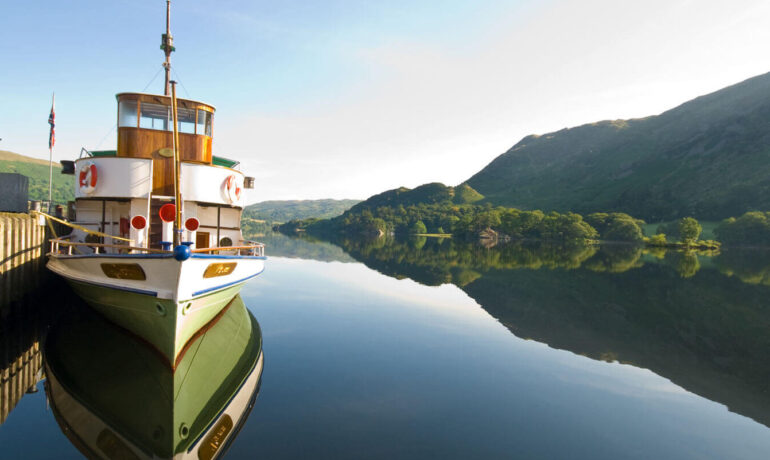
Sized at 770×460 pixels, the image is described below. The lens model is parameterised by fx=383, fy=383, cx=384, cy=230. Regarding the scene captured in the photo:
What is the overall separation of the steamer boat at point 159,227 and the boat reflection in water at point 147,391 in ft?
2.29

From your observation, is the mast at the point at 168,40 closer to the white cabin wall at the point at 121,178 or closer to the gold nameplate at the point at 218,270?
the white cabin wall at the point at 121,178

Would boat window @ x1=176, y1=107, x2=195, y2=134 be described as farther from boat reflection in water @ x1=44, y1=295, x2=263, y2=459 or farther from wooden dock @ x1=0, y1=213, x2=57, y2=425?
boat reflection in water @ x1=44, y1=295, x2=263, y2=459

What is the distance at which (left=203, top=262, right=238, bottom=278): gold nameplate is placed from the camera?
36.6ft

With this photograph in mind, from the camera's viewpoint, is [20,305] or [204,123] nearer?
[20,305]

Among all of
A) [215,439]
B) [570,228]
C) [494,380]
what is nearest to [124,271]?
[215,439]

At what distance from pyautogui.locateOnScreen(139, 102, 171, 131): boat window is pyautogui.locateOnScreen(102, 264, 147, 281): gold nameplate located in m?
7.71

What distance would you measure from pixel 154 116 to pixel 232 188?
430cm

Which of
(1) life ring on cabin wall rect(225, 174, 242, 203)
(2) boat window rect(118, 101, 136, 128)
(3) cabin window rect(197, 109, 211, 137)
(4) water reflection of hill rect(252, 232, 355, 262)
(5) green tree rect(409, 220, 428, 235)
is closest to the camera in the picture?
(2) boat window rect(118, 101, 136, 128)

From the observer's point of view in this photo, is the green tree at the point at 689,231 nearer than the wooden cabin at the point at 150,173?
No

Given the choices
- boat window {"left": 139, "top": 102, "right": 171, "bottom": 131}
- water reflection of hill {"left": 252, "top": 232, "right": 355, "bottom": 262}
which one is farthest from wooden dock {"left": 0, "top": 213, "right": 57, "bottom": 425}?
water reflection of hill {"left": 252, "top": 232, "right": 355, "bottom": 262}

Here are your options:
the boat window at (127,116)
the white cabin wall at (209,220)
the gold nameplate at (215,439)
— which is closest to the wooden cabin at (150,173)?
the boat window at (127,116)

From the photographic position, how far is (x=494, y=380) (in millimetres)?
11445

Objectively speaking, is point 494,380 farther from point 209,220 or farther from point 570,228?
point 570,228

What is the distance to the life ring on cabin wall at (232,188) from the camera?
16969 mm
